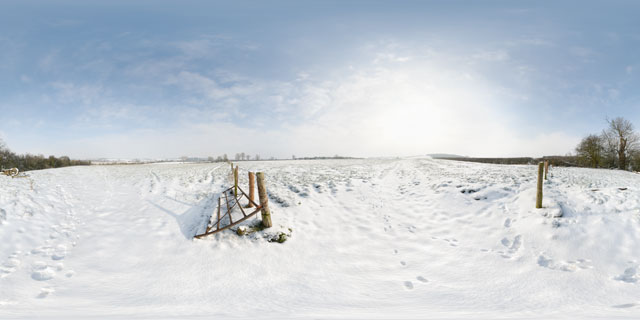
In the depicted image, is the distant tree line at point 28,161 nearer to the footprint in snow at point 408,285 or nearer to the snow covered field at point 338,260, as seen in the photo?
the snow covered field at point 338,260

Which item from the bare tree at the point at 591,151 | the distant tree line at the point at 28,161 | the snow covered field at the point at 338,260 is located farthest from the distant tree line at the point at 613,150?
the distant tree line at the point at 28,161

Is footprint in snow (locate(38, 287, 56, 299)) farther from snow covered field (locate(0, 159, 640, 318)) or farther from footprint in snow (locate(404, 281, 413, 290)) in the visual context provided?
footprint in snow (locate(404, 281, 413, 290))

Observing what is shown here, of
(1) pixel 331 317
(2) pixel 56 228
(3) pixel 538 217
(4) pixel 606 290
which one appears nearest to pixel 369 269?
(1) pixel 331 317

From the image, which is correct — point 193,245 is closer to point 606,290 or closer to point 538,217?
point 606,290

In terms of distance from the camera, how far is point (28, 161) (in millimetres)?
71250

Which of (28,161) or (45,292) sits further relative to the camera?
(28,161)

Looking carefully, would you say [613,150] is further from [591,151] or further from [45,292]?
[45,292]

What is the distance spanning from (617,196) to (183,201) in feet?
59.5

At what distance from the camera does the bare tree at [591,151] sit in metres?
39.7

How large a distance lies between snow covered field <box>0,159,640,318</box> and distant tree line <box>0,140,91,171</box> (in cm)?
8399

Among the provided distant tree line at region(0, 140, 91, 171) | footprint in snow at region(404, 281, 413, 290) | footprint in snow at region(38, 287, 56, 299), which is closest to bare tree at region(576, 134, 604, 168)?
footprint in snow at region(404, 281, 413, 290)

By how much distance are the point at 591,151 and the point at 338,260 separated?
55.8 metres

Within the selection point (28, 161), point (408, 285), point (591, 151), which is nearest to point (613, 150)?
point (591, 151)

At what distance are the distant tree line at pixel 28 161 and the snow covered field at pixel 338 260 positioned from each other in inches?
3307
